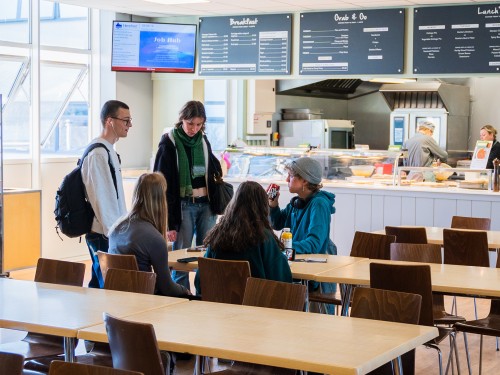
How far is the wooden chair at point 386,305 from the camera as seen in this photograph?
137 inches

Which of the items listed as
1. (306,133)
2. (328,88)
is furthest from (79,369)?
(328,88)

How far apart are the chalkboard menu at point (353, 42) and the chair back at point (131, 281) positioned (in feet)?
15.7

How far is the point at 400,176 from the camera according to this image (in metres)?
8.33

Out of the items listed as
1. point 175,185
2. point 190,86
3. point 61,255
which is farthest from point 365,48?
point 61,255

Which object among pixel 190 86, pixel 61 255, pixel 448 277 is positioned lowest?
pixel 61 255

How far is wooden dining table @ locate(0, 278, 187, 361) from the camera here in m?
3.32

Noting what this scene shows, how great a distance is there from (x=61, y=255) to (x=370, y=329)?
21.9 ft

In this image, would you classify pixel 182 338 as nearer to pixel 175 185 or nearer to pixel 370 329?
pixel 370 329

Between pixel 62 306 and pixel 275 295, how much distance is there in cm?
87

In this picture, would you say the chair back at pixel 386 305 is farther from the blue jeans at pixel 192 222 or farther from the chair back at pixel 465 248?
the blue jeans at pixel 192 222

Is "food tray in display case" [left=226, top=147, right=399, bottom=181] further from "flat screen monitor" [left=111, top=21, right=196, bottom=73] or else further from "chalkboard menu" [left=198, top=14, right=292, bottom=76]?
→ "flat screen monitor" [left=111, top=21, right=196, bottom=73]

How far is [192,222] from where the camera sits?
6238 millimetres

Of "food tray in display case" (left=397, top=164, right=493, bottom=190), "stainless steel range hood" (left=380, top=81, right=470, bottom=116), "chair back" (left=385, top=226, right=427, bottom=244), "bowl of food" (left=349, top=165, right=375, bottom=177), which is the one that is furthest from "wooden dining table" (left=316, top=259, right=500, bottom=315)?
"stainless steel range hood" (left=380, top=81, right=470, bottom=116)

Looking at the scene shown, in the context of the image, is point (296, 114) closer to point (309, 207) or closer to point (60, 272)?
point (309, 207)
